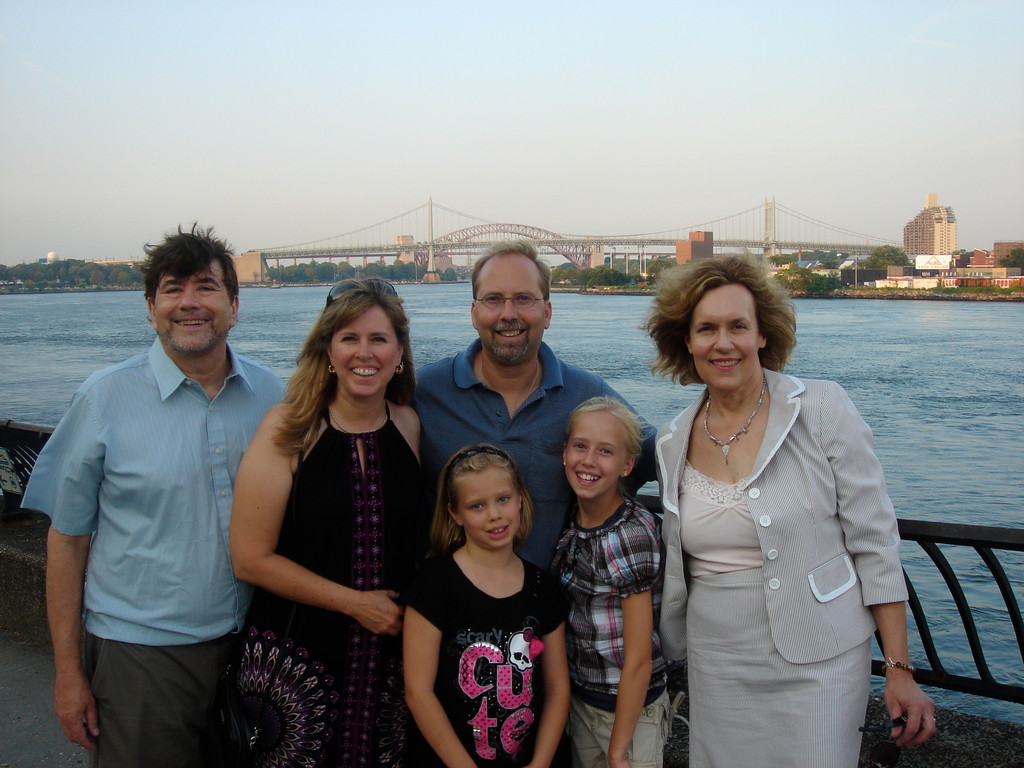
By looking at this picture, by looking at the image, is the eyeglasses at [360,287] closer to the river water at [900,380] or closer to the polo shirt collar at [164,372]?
the polo shirt collar at [164,372]

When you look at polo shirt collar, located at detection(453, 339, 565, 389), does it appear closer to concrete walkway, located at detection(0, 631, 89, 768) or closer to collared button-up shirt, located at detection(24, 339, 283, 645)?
collared button-up shirt, located at detection(24, 339, 283, 645)

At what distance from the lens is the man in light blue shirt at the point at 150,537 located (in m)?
1.99

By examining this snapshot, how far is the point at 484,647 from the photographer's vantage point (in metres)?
1.94

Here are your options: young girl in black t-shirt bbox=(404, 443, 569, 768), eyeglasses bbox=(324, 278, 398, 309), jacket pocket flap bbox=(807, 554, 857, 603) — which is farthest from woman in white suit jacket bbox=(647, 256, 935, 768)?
eyeglasses bbox=(324, 278, 398, 309)

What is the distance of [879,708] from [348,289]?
201 centimetres

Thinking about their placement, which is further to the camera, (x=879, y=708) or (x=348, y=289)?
(x=879, y=708)

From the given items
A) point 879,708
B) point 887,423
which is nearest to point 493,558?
point 879,708

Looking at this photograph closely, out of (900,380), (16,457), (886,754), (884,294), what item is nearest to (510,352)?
(886,754)

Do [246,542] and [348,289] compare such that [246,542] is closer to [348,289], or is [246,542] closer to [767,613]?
[348,289]

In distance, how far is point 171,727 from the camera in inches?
79.9

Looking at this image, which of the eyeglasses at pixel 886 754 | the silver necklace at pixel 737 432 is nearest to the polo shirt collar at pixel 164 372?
the silver necklace at pixel 737 432

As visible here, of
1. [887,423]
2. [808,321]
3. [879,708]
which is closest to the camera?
[879,708]

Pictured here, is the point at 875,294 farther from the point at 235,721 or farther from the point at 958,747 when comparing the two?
the point at 235,721

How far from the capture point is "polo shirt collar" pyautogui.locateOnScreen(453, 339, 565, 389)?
2.39 metres
